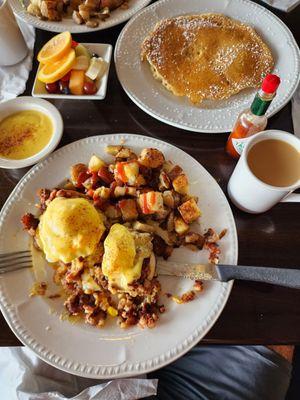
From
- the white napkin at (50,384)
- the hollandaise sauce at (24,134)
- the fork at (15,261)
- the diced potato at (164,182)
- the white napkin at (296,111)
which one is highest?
the white napkin at (296,111)

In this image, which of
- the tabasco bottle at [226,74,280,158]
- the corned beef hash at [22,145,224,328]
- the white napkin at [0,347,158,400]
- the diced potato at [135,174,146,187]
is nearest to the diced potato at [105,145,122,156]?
the corned beef hash at [22,145,224,328]

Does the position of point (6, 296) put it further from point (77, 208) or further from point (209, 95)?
point (209, 95)

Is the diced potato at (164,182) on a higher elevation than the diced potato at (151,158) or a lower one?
lower

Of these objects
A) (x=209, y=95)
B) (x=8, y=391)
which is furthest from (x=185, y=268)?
(x=8, y=391)

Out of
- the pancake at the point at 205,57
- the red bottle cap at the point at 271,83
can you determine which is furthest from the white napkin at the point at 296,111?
the red bottle cap at the point at 271,83

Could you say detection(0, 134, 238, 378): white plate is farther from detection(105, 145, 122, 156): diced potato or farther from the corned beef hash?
detection(105, 145, 122, 156): diced potato

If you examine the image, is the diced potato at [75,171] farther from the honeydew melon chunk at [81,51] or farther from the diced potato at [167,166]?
the honeydew melon chunk at [81,51]
